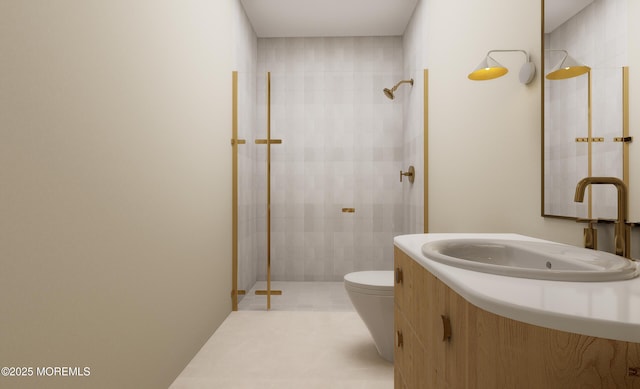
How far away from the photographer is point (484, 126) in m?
1.94

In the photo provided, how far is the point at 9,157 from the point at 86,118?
0.30 m

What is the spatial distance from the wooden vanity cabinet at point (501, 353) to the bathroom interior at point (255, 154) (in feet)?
2.00

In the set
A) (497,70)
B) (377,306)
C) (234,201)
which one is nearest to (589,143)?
(497,70)

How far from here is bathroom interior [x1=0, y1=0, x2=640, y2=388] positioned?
3.26 feet

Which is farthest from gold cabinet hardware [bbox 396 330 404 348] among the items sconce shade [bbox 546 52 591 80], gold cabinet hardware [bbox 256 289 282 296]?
gold cabinet hardware [bbox 256 289 282 296]

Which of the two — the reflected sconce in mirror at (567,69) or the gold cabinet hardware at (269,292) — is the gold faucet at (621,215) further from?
the gold cabinet hardware at (269,292)

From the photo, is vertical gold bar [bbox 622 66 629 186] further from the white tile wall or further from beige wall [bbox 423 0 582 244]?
the white tile wall

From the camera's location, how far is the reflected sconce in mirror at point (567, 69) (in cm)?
124

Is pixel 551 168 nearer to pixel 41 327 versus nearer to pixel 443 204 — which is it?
pixel 443 204

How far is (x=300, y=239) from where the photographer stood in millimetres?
3471

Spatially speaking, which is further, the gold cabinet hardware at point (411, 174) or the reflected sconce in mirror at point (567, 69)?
the gold cabinet hardware at point (411, 174)

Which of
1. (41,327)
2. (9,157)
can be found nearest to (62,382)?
(41,327)

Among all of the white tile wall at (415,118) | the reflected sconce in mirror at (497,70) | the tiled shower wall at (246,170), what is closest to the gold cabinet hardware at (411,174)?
the white tile wall at (415,118)

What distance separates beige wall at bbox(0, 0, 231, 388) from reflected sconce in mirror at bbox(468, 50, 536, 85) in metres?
1.44
